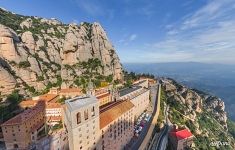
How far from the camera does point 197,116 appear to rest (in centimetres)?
14062

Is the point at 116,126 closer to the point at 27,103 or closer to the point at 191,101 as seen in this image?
the point at 27,103

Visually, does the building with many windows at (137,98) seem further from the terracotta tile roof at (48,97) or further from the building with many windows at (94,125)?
the terracotta tile roof at (48,97)

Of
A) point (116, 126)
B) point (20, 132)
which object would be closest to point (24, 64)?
point (20, 132)

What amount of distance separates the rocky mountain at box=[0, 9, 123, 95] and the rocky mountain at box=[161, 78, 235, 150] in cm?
4362

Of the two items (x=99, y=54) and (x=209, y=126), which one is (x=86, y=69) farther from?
(x=209, y=126)

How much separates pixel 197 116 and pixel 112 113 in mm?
108011

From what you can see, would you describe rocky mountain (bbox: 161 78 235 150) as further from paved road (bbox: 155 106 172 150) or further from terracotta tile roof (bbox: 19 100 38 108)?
terracotta tile roof (bbox: 19 100 38 108)

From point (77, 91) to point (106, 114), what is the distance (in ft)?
145

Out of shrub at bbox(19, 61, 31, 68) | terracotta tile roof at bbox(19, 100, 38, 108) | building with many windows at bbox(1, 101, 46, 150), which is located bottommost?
building with many windows at bbox(1, 101, 46, 150)

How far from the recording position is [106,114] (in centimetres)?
5312

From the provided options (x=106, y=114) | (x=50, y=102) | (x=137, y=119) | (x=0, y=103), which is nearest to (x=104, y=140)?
(x=106, y=114)

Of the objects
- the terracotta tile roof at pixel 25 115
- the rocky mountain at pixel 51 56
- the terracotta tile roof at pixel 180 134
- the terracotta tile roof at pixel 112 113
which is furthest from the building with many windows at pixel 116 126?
the rocky mountain at pixel 51 56

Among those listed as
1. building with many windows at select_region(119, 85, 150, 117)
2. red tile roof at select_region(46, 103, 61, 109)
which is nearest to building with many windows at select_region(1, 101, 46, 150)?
red tile roof at select_region(46, 103, 61, 109)

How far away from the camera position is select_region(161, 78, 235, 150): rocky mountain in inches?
4109
